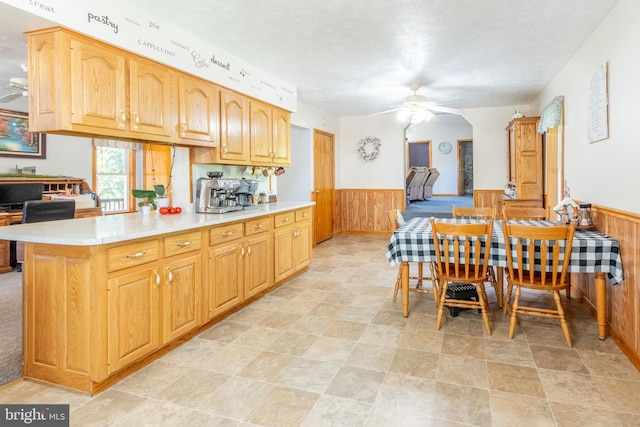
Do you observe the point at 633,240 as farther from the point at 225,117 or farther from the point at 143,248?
the point at 225,117

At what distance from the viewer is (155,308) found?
2406mm

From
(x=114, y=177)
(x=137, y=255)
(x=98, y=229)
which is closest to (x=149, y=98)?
(x=98, y=229)

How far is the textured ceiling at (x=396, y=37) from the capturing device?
284 centimetres

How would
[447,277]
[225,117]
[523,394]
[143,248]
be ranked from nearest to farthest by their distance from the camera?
[523,394], [143,248], [447,277], [225,117]

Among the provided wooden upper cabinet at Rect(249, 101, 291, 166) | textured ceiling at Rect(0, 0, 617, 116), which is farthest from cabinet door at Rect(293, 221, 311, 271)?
textured ceiling at Rect(0, 0, 617, 116)

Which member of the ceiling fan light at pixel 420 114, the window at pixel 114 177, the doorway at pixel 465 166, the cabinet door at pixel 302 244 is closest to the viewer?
the cabinet door at pixel 302 244

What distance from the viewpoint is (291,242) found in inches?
170

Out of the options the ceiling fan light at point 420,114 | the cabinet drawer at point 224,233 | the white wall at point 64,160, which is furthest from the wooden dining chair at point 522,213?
the white wall at point 64,160

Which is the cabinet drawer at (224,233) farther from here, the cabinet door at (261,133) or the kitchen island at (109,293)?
the cabinet door at (261,133)

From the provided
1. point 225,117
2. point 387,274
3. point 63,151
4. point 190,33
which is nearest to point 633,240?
point 387,274

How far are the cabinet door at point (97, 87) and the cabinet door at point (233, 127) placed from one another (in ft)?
3.59

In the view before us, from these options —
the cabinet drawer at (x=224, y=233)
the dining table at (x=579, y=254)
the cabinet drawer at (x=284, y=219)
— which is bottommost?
the dining table at (x=579, y=254)

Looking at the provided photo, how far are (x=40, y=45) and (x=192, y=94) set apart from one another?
43.9 inches

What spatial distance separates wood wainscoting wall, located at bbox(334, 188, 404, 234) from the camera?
7676 mm
